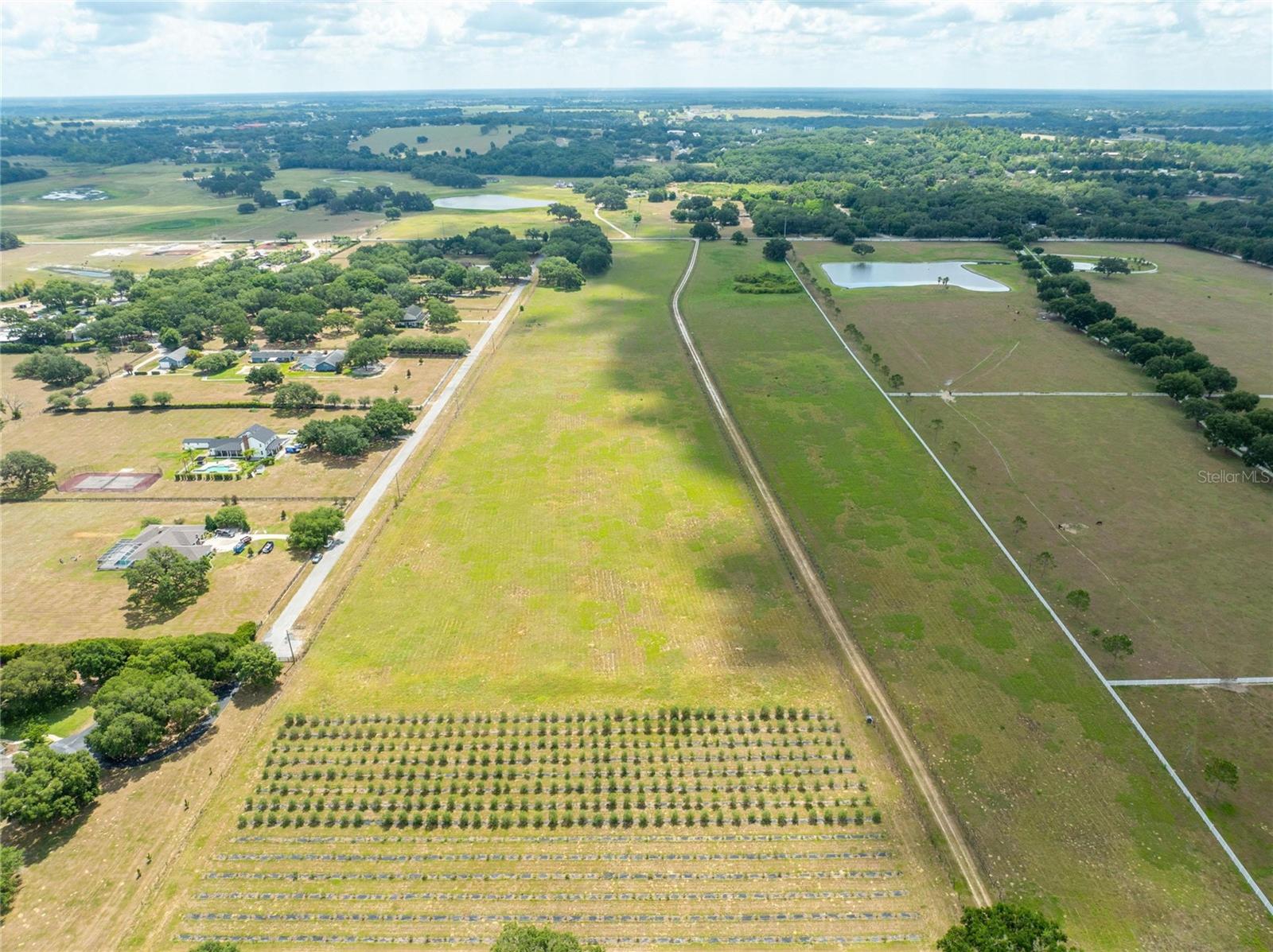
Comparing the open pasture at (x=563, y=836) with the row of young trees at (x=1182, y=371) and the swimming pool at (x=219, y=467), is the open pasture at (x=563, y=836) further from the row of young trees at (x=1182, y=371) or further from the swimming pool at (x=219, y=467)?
the row of young trees at (x=1182, y=371)

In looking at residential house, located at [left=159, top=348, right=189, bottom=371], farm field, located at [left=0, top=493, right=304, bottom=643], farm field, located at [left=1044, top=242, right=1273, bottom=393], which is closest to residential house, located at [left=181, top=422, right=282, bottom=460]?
farm field, located at [left=0, top=493, right=304, bottom=643]

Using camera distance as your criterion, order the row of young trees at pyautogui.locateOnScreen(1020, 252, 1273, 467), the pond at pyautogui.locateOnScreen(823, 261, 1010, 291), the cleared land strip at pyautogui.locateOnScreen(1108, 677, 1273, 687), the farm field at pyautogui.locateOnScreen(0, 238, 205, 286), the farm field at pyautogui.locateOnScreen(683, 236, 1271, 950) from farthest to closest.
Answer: the farm field at pyautogui.locateOnScreen(0, 238, 205, 286) → the pond at pyautogui.locateOnScreen(823, 261, 1010, 291) → the row of young trees at pyautogui.locateOnScreen(1020, 252, 1273, 467) → the cleared land strip at pyautogui.locateOnScreen(1108, 677, 1273, 687) → the farm field at pyautogui.locateOnScreen(683, 236, 1271, 950)

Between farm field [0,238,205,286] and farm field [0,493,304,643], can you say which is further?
farm field [0,238,205,286]

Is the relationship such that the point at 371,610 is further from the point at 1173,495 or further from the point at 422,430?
the point at 1173,495

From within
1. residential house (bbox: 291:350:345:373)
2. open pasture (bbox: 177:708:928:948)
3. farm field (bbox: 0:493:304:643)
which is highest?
residential house (bbox: 291:350:345:373)

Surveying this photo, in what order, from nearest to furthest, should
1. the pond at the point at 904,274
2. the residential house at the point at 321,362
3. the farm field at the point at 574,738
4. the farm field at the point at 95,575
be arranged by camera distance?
1. the farm field at the point at 574,738
2. the farm field at the point at 95,575
3. the residential house at the point at 321,362
4. the pond at the point at 904,274

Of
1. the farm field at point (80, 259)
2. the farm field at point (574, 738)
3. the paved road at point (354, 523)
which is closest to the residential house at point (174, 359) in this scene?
the paved road at point (354, 523)

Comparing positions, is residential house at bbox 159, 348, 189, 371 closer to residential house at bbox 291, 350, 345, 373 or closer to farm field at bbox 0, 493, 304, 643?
residential house at bbox 291, 350, 345, 373

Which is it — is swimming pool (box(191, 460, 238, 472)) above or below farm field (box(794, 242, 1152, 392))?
below
